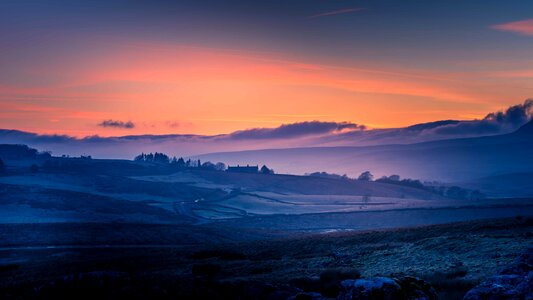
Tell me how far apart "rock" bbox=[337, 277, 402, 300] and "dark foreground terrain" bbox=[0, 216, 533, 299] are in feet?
13.0

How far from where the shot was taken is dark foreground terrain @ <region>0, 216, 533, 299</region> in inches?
1156

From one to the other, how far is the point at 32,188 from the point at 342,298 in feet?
567

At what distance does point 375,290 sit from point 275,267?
25479 millimetres

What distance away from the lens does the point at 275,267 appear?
4594 cm

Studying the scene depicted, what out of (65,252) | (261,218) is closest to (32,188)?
(261,218)

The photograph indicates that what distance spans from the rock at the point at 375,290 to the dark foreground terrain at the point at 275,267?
395cm

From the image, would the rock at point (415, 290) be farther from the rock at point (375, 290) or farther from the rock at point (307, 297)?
the rock at point (307, 297)

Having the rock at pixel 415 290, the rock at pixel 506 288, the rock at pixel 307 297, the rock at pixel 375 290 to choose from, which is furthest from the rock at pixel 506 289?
the rock at pixel 307 297

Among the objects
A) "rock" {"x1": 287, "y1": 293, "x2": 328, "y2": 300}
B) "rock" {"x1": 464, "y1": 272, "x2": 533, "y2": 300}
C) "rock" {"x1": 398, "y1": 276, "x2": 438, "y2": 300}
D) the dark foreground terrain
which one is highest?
"rock" {"x1": 464, "y1": 272, "x2": 533, "y2": 300}

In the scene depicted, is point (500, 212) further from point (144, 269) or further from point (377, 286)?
point (377, 286)

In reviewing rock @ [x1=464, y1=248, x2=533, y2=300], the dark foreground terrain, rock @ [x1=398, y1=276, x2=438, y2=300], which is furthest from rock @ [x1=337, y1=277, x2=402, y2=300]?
the dark foreground terrain

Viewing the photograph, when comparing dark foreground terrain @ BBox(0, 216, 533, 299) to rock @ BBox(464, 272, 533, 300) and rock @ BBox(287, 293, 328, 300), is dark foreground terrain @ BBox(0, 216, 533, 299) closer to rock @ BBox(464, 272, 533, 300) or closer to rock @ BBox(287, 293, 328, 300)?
rock @ BBox(287, 293, 328, 300)

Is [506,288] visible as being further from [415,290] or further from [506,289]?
[415,290]

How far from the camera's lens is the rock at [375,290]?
21.0 m
